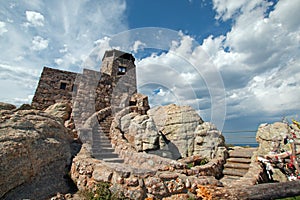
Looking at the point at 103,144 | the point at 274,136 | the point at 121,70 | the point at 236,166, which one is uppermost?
the point at 121,70

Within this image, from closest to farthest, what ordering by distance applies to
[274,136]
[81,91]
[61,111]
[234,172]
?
[234,172] < [274,136] < [61,111] < [81,91]

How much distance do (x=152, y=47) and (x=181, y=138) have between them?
5.68 meters

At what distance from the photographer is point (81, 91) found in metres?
13.6

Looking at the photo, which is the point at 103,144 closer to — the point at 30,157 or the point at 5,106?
the point at 30,157

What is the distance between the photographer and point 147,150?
781 centimetres

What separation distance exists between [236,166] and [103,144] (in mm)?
6734

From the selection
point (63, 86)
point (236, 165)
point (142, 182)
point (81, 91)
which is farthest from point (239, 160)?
point (63, 86)

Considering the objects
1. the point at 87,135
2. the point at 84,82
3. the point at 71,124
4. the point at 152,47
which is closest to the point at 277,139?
the point at 152,47

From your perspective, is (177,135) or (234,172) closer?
(234,172)

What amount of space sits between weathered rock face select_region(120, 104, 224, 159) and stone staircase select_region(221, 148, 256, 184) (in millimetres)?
678

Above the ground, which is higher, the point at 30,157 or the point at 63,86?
the point at 63,86

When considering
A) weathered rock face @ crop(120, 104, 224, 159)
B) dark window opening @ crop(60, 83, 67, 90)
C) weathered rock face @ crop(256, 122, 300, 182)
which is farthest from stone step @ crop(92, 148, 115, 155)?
dark window opening @ crop(60, 83, 67, 90)

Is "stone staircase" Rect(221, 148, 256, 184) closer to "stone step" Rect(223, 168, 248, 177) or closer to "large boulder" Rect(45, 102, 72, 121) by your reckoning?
"stone step" Rect(223, 168, 248, 177)

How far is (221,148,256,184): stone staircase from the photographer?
590cm
